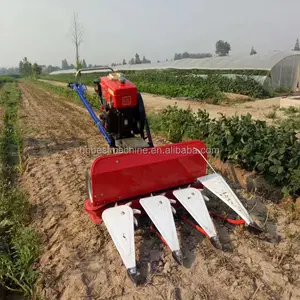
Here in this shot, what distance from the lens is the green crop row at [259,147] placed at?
362cm

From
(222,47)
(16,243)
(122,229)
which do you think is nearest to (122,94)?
(122,229)

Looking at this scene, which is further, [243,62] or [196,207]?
[243,62]

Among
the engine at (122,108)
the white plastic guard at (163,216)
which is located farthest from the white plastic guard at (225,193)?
the engine at (122,108)

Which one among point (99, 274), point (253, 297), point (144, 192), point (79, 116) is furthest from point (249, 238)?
point (79, 116)

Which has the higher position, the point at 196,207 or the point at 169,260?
the point at 196,207

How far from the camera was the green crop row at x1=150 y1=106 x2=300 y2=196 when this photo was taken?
3615 mm

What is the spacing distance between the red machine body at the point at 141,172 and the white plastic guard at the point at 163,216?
191mm

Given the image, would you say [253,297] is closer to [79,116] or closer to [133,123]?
[133,123]

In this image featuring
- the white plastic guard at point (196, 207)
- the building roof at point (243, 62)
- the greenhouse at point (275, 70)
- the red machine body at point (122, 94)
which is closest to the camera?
the white plastic guard at point (196, 207)

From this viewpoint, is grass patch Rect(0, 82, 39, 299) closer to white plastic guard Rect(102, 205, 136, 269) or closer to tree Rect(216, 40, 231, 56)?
white plastic guard Rect(102, 205, 136, 269)

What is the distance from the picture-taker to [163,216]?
8.76ft

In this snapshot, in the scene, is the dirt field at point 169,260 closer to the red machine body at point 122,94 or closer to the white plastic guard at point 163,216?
the white plastic guard at point 163,216

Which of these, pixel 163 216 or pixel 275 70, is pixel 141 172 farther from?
pixel 275 70

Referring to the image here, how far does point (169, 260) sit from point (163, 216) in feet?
1.25
